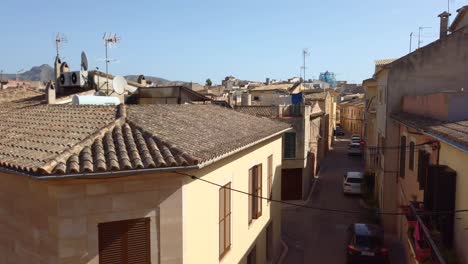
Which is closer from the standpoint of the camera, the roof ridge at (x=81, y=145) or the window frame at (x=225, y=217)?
the roof ridge at (x=81, y=145)

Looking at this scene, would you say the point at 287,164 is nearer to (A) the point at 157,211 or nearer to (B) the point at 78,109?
(B) the point at 78,109

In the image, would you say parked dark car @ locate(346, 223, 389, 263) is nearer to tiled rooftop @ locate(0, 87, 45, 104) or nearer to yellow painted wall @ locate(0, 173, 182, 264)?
yellow painted wall @ locate(0, 173, 182, 264)

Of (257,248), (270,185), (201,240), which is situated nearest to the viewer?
(201,240)

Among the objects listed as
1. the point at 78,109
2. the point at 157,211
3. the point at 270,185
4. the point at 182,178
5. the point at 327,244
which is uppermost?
the point at 78,109

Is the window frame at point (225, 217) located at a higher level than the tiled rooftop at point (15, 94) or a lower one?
lower

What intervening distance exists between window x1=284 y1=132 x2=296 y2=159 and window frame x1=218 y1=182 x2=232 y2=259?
14135 millimetres

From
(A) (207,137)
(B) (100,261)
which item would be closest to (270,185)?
(A) (207,137)

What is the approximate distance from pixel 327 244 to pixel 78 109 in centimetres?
1286

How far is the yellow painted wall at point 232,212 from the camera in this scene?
892 cm

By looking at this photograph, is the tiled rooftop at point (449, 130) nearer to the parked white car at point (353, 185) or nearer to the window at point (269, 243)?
the window at point (269, 243)

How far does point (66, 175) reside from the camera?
6742 mm

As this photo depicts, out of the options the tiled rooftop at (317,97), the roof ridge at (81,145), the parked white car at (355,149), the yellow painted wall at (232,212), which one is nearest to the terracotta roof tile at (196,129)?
the roof ridge at (81,145)

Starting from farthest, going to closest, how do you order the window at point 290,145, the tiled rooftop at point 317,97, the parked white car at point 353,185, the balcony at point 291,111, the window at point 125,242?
1. the tiled rooftop at point 317,97
2. the parked white car at point 353,185
3. the balcony at point 291,111
4. the window at point 290,145
5. the window at point 125,242

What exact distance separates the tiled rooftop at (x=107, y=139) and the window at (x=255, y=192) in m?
1.49
